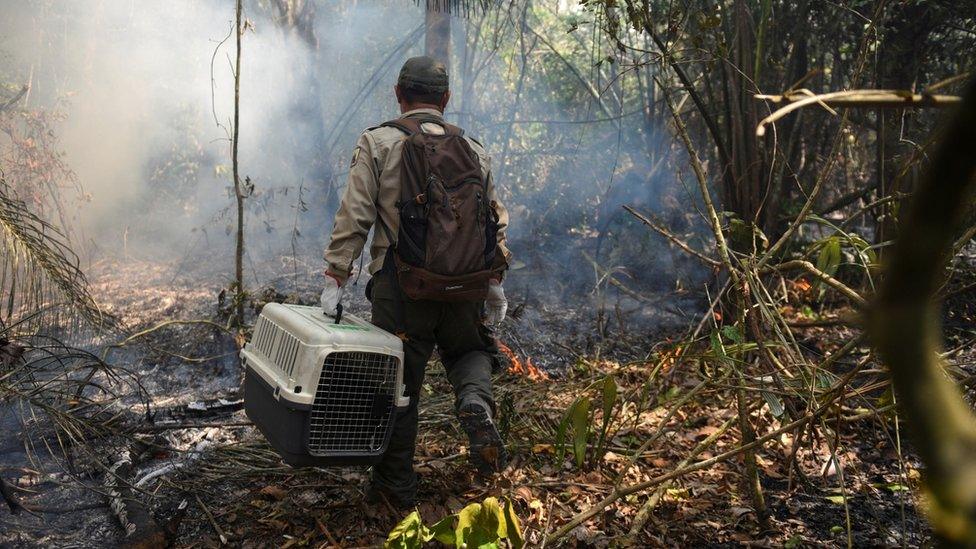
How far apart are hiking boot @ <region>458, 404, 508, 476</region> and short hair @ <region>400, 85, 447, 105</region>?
1.34m

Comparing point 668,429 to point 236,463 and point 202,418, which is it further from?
point 202,418

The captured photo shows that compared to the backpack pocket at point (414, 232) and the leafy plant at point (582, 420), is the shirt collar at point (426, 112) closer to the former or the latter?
the backpack pocket at point (414, 232)

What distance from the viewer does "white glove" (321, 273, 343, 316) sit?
2.92 m

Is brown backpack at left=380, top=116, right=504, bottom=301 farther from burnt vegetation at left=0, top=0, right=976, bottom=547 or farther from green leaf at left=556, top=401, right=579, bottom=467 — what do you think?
burnt vegetation at left=0, top=0, right=976, bottom=547

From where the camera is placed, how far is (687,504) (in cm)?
310

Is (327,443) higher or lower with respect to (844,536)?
higher

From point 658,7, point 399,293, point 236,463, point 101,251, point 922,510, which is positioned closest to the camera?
point 922,510

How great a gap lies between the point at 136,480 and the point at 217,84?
8.34m

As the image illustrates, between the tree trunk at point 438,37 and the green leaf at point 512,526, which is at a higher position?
the tree trunk at point 438,37

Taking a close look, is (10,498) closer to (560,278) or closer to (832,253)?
(832,253)

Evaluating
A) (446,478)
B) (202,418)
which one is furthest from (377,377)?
(202,418)

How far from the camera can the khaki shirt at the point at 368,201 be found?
2.93m

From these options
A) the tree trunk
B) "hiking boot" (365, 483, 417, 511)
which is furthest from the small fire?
the tree trunk

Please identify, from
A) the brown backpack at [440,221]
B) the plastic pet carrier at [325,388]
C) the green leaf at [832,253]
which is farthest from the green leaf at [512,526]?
the green leaf at [832,253]
